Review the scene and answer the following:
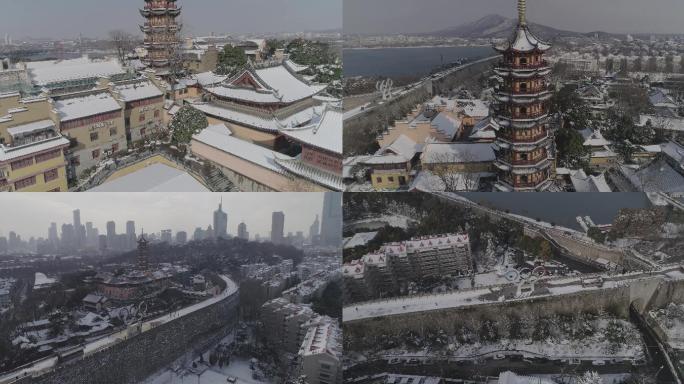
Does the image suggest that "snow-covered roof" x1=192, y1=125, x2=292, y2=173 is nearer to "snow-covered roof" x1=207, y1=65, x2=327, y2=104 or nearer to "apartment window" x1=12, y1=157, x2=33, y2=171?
"snow-covered roof" x1=207, y1=65, x2=327, y2=104

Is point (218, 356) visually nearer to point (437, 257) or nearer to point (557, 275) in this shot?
point (437, 257)

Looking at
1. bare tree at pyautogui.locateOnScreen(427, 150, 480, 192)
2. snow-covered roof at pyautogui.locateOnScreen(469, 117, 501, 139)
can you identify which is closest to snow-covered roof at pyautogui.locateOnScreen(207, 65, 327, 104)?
bare tree at pyautogui.locateOnScreen(427, 150, 480, 192)

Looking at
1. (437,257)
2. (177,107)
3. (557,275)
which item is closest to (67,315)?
(177,107)

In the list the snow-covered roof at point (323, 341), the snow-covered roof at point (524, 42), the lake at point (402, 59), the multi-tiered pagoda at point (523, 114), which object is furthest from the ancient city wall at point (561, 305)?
the lake at point (402, 59)

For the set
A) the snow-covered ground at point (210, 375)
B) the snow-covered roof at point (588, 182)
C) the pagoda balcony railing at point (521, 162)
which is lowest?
the snow-covered ground at point (210, 375)

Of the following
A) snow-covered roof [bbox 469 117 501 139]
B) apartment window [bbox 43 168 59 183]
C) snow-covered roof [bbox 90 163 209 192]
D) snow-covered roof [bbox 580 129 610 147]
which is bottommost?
snow-covered roof [bbox 90 163 209 192]

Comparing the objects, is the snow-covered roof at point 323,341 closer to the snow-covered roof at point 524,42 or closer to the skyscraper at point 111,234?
the skyscraper at point 111,234
